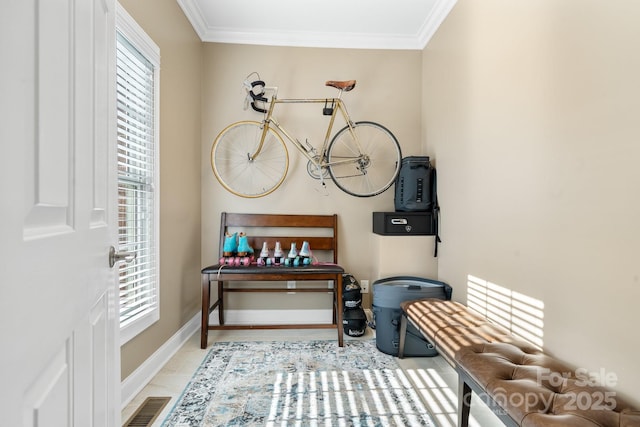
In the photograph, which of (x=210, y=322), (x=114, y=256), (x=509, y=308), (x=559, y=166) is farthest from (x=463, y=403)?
(x=210, y=322)

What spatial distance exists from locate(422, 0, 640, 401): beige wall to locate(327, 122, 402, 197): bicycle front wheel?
859mm

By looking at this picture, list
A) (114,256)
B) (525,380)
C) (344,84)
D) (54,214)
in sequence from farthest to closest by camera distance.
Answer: (344,84) → (525,380) → (114,256) → (54,214)

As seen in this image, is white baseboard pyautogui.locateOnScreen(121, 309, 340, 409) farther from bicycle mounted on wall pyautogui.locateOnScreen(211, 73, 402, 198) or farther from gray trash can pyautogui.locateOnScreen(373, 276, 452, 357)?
bicycle mounted on wall pyautogui.locateOnScreen(211, 73, 402, 198)

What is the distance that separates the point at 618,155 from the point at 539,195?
0.42m

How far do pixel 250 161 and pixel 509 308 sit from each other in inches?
93.5

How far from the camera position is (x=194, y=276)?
288cm

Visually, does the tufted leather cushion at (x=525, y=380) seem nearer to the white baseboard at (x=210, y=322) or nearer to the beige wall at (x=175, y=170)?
the white baseboard at (x=210, y=322)

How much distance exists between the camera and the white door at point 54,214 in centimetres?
44

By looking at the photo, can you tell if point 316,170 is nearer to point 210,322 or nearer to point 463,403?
point 210,322

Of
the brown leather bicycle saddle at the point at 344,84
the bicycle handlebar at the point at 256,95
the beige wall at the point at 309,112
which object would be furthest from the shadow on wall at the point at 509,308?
the bicycle handlebar at the point at 256,95

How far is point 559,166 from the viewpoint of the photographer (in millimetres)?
1469

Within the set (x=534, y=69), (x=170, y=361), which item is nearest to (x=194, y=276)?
(x=170, y=361)

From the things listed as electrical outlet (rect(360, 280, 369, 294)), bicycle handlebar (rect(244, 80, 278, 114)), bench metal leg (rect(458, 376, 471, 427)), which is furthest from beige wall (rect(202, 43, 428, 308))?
bench metal leg (rect(458, 376, 471, 427))

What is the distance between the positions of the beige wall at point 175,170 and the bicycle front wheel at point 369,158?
4.30 feet
